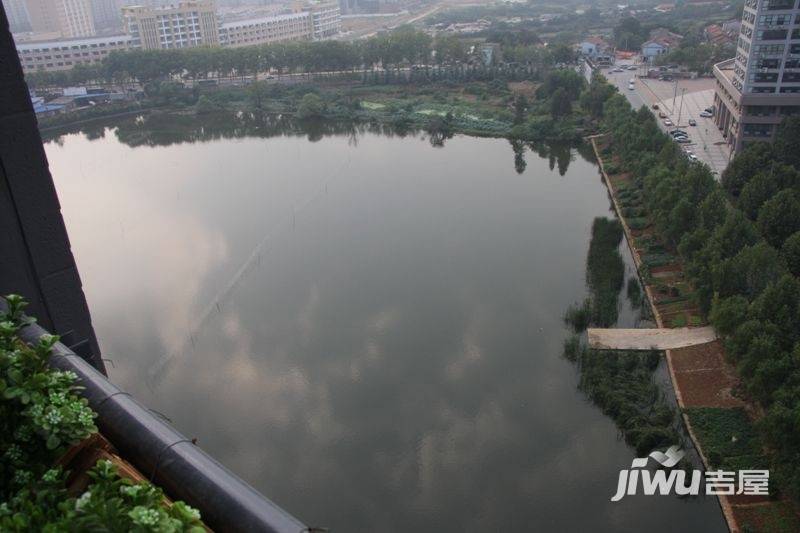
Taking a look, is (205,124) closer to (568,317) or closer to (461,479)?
(568,317)

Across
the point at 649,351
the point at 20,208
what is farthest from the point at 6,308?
the point at 649,351

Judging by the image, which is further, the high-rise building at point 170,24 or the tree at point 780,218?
the high-rise building at point 170,24

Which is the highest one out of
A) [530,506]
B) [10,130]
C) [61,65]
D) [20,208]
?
[10,130]

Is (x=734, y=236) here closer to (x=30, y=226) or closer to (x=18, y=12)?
(x=30, y=226)

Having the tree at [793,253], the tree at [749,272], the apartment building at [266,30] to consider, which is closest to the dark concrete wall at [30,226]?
the tree at [749,272]

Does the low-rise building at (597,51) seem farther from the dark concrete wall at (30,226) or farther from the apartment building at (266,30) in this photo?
the dark concrete wall at (30,226)

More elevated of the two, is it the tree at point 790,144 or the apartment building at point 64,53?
the apartment building at point 64,53

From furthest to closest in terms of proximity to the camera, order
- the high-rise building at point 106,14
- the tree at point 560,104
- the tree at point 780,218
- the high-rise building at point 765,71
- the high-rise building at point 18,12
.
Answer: the high-rise building at point 106,14, the high-rise building at point 18,12, the tree at point 560,104, the high-rise building at point 765,71, the tree at point 780,218

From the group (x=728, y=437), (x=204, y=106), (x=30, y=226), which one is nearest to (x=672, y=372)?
(x=728, y=437)
